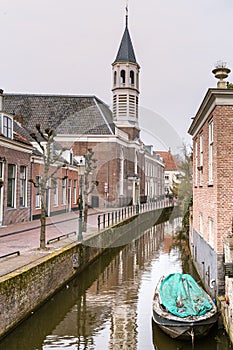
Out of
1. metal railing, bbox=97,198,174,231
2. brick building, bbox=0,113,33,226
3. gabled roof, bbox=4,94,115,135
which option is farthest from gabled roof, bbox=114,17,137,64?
brick building, bbox=0,113,33,226

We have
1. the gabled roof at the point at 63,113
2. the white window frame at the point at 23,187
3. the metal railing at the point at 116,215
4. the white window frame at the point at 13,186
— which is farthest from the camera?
the gabled roof at the point at 63,113

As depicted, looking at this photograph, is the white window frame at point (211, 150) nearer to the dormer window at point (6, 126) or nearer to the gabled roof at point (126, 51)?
the dormer window at point (6, 126)

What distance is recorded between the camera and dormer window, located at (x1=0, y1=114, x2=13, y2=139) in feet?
54.7

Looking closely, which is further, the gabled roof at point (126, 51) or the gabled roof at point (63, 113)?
the gabled roof at point (126, 51)

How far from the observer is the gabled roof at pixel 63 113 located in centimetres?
3369

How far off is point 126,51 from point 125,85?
11.1 ft

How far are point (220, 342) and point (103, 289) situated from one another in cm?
511

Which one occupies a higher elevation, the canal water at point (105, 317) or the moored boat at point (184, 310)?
the moored boat at point (184, 310)

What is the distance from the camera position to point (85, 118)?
112ft

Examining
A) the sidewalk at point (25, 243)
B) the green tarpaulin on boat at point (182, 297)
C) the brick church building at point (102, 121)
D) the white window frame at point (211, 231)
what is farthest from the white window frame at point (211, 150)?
the brick church building at point (102, 121)

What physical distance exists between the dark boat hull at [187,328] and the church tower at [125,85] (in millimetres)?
30260

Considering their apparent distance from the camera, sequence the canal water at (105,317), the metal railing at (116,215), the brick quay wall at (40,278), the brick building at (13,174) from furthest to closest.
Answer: the metal railing at (116,215), the brick building at (13,174), the canal water at (105,317), the brick quay wall at (40,278)

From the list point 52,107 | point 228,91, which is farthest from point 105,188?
point 228,91

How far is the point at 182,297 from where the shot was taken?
8.44 meters
